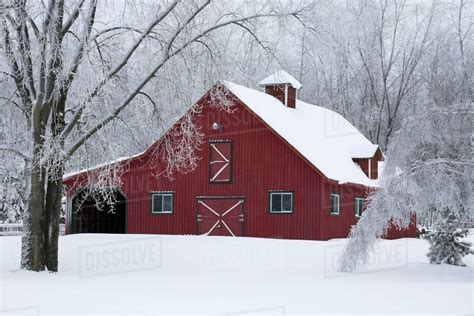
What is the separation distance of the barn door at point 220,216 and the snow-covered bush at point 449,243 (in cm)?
1003

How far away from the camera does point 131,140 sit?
744 inches

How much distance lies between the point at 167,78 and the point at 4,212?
28047 mm

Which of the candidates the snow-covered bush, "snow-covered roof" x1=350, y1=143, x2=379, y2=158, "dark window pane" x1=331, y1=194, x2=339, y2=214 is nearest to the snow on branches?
the snow-covered bush

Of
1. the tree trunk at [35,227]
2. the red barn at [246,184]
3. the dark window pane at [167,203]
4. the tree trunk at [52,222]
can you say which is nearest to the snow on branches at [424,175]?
the tree trunk at [52,222]

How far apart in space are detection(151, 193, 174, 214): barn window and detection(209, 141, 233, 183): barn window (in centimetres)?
210

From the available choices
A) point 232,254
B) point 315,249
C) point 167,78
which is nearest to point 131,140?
point 167,78

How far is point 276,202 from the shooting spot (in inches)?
1111

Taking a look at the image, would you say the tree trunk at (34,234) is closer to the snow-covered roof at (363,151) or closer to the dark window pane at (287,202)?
the dark window pane at (287,202)

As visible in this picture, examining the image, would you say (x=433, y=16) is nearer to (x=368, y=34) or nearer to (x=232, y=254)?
(x=368, y=34)

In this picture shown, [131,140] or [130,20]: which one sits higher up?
[130,20]

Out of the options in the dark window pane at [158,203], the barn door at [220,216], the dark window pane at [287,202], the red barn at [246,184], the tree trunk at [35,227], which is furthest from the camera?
the dark window pane at [158,203]

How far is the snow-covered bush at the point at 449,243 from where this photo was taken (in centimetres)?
2006

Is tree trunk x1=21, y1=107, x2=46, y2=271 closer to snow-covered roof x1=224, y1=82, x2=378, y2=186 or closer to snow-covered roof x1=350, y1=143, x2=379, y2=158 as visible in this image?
snow-covered roof x1=224, y1=82, x2=378, y2=186

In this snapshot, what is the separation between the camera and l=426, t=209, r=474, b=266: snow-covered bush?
65.8ft
